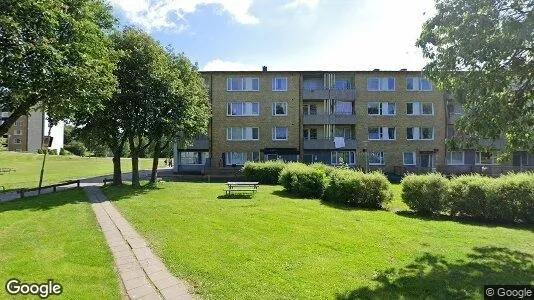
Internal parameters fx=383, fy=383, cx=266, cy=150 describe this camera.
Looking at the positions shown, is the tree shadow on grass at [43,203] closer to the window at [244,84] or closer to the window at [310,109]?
the window at [244,84]

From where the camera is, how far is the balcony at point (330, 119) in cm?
4778

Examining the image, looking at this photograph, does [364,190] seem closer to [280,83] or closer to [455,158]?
[280,83]

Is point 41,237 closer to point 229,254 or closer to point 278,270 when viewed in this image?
point 229,254

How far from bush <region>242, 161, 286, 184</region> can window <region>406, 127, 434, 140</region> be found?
75.1 feet

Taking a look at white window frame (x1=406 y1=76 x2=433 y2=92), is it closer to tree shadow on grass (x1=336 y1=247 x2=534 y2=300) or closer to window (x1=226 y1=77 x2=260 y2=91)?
window (x1=226 y1=77 x2=260 y2=91)

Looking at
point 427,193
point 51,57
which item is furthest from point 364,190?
point 51,57

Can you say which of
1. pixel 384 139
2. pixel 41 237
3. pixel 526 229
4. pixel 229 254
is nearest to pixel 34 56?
pixel 41 237

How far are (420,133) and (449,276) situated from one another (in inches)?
1723

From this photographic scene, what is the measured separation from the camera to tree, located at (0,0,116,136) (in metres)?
12.8

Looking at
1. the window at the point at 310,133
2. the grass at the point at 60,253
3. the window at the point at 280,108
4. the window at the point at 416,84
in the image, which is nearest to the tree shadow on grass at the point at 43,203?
the grass at the point at 60,253

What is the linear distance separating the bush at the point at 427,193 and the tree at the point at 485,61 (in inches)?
219

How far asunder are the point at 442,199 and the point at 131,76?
20420 millimetres

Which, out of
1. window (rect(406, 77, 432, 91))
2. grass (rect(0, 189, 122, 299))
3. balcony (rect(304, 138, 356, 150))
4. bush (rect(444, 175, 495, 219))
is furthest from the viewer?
window (rect(406, 77, 432, 91))

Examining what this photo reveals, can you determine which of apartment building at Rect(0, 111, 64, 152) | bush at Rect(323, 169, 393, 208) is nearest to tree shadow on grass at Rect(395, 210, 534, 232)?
bush at Rect(323, 169, 393, 208)
